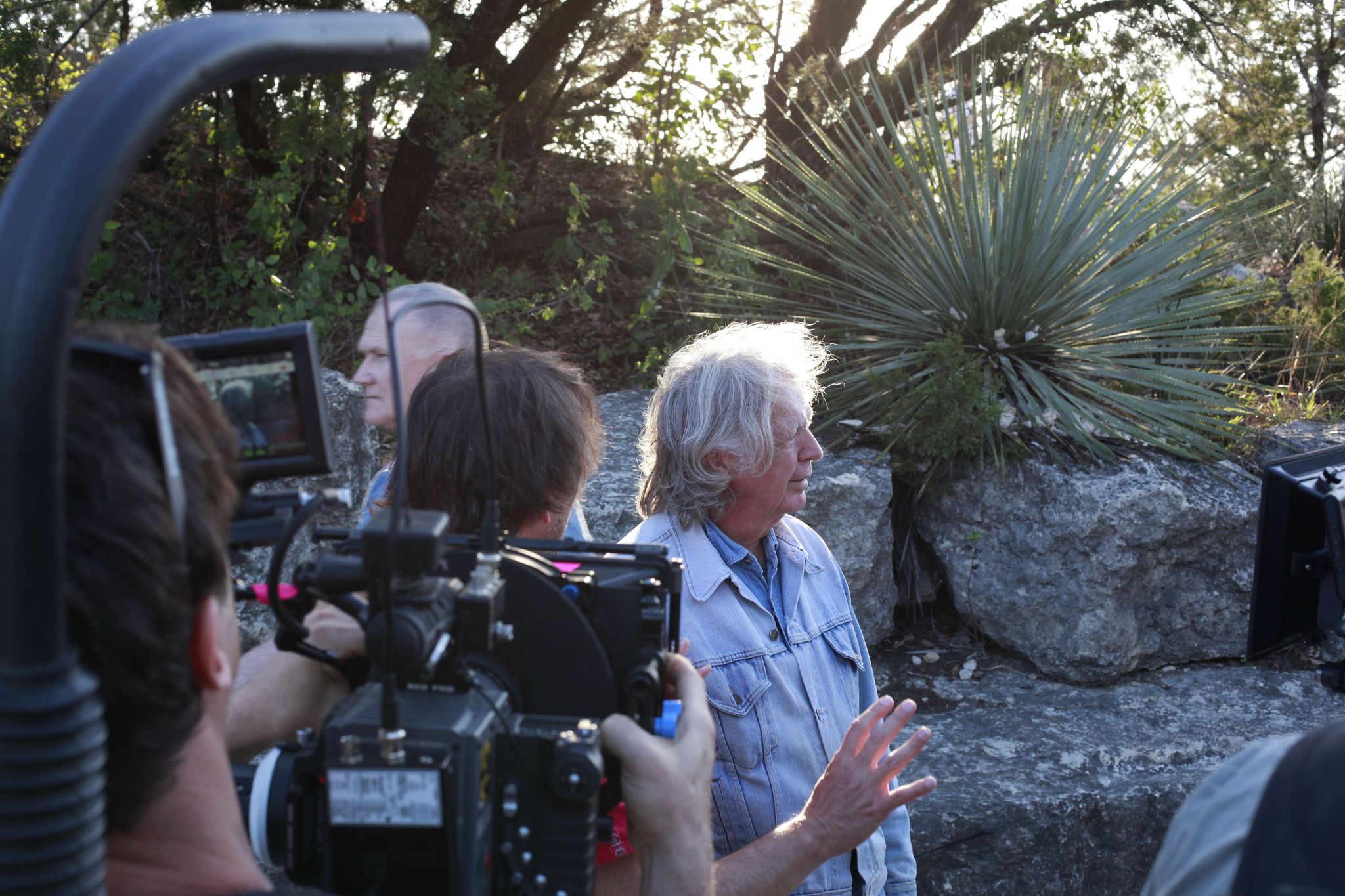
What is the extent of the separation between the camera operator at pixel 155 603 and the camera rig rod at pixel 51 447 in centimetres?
10

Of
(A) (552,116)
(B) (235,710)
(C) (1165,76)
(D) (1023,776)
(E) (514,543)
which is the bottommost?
(D) (1023,776)

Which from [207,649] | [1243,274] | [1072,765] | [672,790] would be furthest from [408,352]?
[1243,274]

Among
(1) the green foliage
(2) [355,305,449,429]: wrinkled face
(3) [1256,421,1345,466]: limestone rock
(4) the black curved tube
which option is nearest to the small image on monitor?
(4) the black curved tube

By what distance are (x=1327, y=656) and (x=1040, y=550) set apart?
1297 millimetres

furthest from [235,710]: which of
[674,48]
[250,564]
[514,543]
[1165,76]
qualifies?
[1165,76]

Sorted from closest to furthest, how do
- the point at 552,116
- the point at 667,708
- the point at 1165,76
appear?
the point at 667,708
the point at 552,116
the point at 1165,76

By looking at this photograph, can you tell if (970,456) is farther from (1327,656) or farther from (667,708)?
(667,708)

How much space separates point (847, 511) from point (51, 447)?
11.4ft

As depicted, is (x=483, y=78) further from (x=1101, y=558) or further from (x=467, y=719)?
(x=467, y=719)

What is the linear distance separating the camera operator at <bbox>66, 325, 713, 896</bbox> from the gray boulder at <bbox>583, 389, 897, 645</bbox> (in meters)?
2.69

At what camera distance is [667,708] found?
54.6 inches

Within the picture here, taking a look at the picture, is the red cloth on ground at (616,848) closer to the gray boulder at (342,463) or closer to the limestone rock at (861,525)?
the gray boulder at (342,463)

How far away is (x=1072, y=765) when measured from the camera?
3.56 metres

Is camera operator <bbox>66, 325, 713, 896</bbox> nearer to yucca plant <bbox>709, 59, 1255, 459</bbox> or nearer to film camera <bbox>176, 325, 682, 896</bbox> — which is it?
film camera <bbox>176, 325, 682, 896</bbox>
